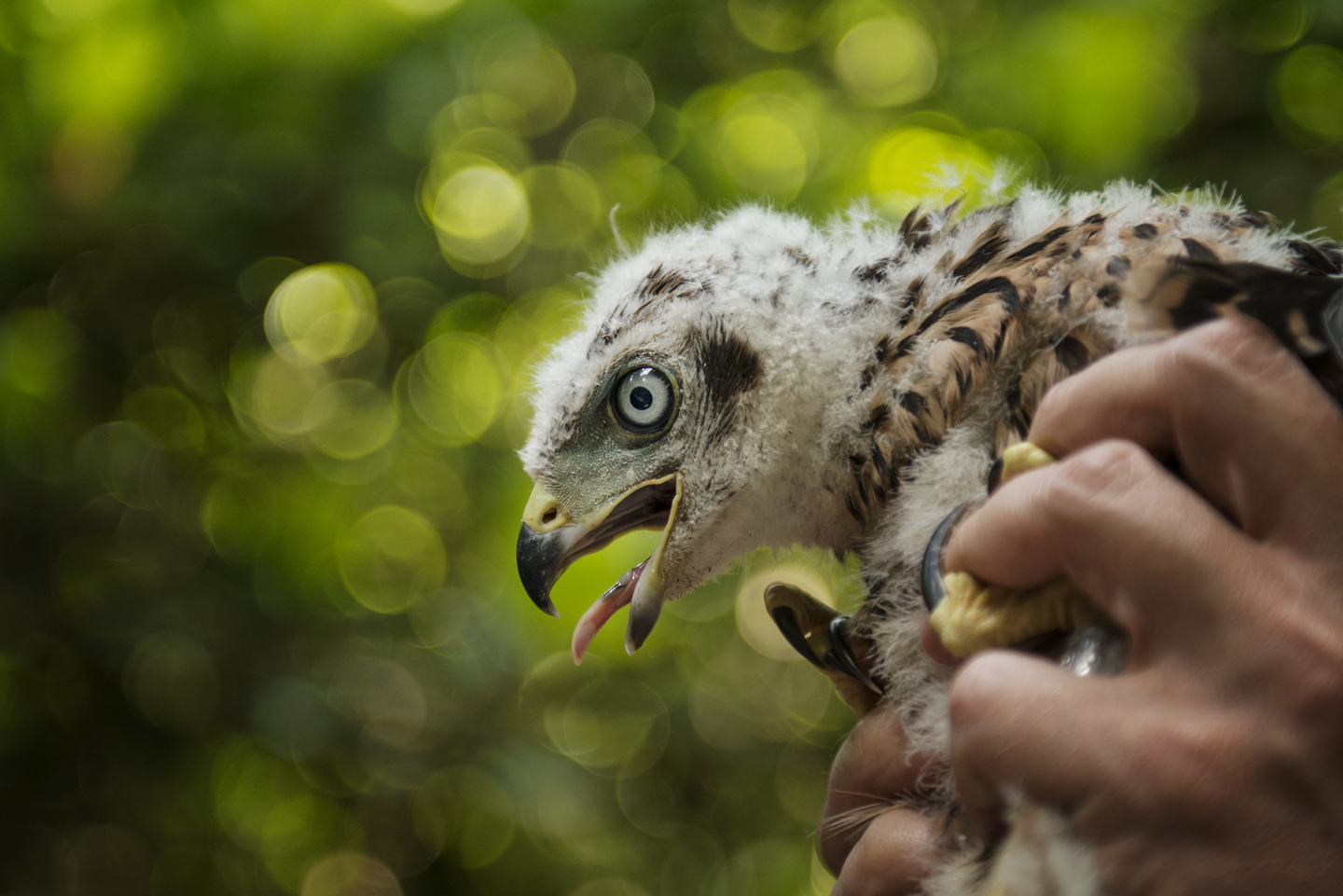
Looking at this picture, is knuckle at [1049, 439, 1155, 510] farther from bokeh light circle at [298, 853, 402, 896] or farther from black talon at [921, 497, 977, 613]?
bokeh light circle at [298, 853, 402, 896]

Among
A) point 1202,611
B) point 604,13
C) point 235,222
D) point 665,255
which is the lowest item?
point 1202,611

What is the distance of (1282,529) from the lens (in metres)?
0.71

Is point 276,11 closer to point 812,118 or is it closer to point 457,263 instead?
point 457,263

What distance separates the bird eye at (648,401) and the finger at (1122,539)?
0.54 m

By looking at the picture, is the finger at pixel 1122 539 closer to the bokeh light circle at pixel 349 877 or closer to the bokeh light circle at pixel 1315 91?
the bokeh light circle at pixel 1315 91

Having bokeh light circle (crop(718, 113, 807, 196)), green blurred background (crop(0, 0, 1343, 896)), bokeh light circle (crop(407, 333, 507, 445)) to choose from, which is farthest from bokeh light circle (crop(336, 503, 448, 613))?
bokeh light circle (crop(718, 113, 807, 196))

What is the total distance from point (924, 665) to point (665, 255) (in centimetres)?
69

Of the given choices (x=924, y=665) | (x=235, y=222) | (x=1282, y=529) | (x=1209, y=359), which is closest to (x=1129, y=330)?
(x=1209, y=359)

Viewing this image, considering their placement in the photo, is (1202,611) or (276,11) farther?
(276,11)

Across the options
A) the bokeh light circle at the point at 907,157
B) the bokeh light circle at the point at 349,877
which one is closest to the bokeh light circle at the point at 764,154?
the bokeh light circle at the point at 907,157

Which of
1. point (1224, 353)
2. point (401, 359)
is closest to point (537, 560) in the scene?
point (1224, 353)

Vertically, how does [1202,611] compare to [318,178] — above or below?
below

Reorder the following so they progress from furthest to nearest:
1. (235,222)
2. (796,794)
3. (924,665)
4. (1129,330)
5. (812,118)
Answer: (796,794), (235,222), (812,118), (924,665), (1129,330)

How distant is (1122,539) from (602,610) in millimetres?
759
